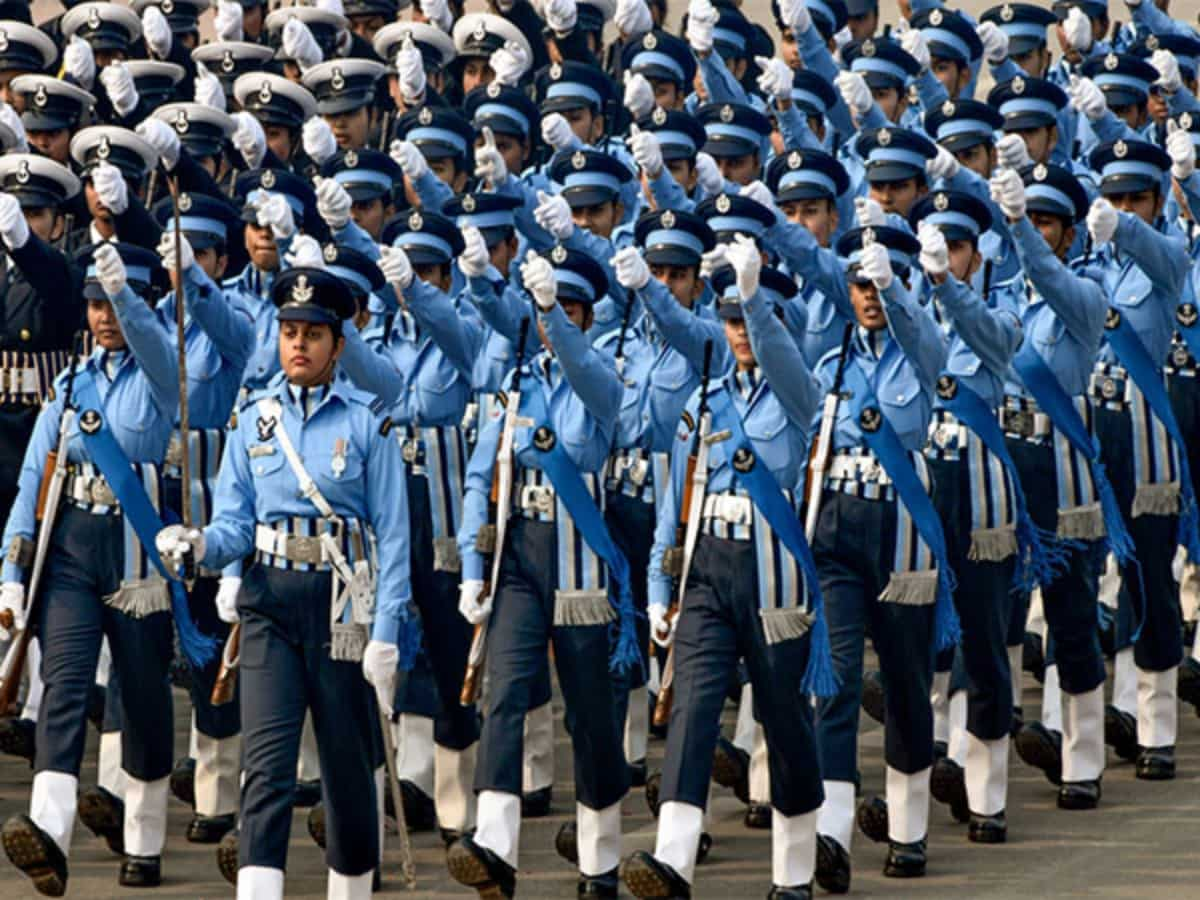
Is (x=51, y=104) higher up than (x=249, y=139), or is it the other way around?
(x=51, y=104)

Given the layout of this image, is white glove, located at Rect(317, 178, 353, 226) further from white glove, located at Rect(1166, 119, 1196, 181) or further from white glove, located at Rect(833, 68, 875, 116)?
white glove, located at Rect(1166, 119, 1196, 181)

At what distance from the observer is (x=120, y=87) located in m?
16.4

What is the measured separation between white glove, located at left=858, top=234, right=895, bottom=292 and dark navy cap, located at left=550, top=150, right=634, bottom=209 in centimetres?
274

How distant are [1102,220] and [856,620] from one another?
1.92 m

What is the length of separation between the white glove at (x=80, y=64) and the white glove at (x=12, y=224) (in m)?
3.12

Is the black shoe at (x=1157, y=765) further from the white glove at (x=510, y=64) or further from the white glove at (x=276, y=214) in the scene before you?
the white glove at (x=510, y=64)

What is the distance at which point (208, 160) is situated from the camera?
15.8 metres

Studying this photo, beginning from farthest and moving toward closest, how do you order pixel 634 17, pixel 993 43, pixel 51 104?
1. pixel 634 17
2. pixel 993 43
3. pixel 51 104

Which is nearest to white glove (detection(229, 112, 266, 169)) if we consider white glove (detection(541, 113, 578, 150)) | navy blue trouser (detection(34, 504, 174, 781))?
white glove (detection(541, 113, 578, 150))

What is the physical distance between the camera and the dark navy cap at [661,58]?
17328 millimetres

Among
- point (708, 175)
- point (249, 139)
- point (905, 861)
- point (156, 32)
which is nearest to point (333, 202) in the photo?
point (249, 139)

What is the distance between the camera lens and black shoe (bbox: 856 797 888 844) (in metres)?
13.0

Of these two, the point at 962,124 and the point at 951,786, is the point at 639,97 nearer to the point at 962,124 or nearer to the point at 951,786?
the point at 962,124

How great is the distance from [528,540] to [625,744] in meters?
1.92
